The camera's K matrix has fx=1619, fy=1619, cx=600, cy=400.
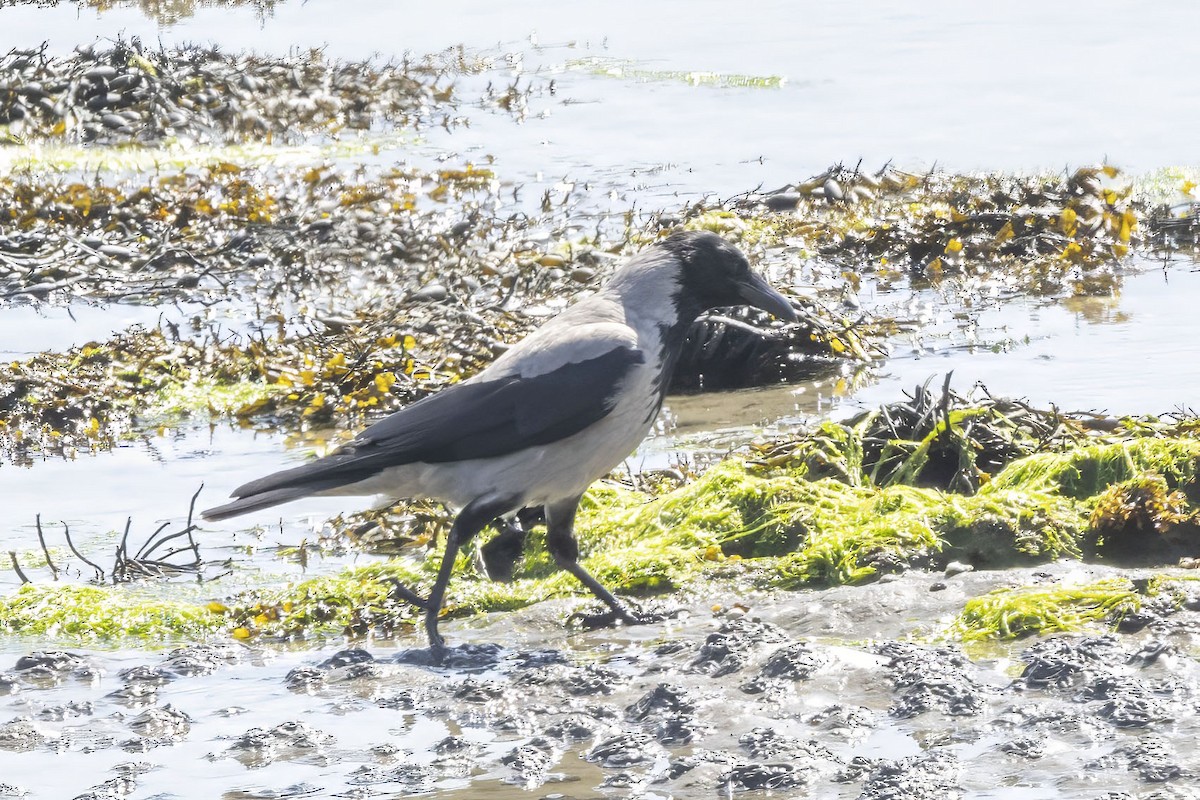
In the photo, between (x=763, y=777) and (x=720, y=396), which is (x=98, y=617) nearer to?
(x=763, y=777)

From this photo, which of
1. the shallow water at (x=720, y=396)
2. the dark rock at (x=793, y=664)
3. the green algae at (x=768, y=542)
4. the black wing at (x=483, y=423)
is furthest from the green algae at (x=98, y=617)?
the dark rock at (x=793, y=664)

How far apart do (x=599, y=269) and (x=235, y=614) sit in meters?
5.00

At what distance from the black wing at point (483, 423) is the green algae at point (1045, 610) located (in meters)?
1.39

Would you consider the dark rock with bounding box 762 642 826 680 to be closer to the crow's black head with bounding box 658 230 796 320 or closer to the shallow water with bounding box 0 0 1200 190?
the crow's black head with bounding box 658 230 796 320

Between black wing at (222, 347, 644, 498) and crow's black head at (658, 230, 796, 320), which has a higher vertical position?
crow's black head at (658, 230, 796, 320)

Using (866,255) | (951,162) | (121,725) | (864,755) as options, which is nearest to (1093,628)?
(864,755)

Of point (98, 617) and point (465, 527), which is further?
point (98, 617)

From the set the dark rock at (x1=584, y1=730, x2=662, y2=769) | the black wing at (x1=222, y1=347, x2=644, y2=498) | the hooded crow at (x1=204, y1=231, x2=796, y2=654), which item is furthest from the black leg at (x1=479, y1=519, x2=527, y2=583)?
the dark rock at (x1=584, y1=730, x2=662, y2=769)

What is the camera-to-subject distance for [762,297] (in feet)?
20.0

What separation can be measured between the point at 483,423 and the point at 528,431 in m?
0.17

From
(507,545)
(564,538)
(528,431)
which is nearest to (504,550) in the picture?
(507,545)

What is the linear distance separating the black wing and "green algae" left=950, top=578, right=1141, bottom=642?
1.39 metres

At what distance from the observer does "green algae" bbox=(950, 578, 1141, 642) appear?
4.86 meters

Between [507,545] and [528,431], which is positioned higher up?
[528,431]
